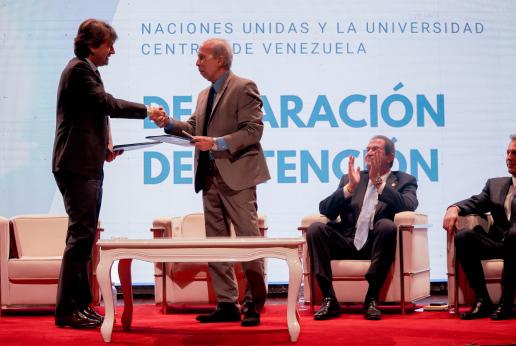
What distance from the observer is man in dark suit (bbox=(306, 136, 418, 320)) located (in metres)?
5.00

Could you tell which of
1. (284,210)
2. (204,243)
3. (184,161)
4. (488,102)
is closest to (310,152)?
(284,210)

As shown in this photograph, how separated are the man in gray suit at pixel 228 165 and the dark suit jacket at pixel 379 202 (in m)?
0.88

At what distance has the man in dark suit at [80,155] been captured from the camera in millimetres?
4309

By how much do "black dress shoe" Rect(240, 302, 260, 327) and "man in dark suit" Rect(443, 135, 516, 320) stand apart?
130 cm

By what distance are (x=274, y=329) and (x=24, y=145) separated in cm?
309

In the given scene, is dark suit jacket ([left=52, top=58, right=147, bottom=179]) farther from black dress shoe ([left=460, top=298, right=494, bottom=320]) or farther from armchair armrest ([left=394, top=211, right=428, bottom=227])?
black dress shoe ([left=460, top=298, right=494, bottom=320])

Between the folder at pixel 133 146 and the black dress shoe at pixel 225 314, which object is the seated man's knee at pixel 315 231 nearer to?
the black dress shoe at pixel 225 314

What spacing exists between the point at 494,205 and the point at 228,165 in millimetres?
1815

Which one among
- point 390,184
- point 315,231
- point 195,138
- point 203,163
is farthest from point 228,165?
point 390,184

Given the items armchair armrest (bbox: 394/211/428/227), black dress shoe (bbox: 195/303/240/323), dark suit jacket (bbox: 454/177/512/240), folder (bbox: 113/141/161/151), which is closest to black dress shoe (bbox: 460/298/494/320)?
dark suit jacket (bbox: 454/177/512/240)

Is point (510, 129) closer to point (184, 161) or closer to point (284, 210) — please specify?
point (284, 210)

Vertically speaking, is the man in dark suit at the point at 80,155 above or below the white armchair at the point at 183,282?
above

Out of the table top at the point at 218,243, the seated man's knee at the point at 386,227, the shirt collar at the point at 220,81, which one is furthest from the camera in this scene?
the seated man's knee at the point at 386,227

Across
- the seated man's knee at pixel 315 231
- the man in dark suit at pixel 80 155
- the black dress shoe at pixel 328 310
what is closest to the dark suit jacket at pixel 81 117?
the man in dark suit at pixel 80 155
